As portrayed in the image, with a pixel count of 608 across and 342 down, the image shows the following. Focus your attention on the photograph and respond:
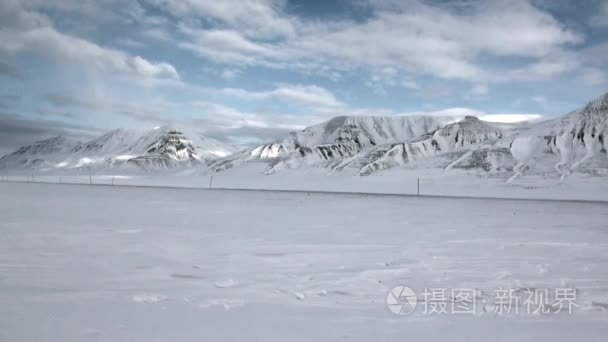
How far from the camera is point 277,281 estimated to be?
6.77m

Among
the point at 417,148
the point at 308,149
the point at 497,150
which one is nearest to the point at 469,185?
the point at 497,150

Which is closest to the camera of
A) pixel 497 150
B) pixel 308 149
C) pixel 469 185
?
pixel 469 185

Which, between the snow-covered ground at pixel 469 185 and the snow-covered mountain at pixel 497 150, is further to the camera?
the snow-covered mountain at pixel 497 150

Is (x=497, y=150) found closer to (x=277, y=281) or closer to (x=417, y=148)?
(x=417, y=148)

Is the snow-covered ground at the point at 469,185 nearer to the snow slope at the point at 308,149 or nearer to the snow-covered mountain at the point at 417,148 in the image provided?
the snow-covered mountain at the point at 417,148

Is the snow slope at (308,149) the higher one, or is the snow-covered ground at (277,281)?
the snow slope at (308,149)

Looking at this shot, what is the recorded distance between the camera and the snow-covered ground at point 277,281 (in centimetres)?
473

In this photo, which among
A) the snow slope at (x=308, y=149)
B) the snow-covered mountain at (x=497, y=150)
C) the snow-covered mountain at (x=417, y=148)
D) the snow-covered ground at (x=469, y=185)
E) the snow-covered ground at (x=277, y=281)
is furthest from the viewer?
the snow slope at (x=308, y=149)

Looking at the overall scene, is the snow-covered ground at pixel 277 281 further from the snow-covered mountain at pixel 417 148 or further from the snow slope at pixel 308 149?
the snow slope at pixel 308 149

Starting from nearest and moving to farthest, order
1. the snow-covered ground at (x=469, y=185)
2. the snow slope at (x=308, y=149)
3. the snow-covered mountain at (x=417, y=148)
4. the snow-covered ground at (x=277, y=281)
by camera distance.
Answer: the snow-covered ground at (x=277, y=281)
the snow-covered ground at (x=469, y=185)
the snow-covered mountain at (x=417, y=148)
the snow slope at (x=308, y=149)

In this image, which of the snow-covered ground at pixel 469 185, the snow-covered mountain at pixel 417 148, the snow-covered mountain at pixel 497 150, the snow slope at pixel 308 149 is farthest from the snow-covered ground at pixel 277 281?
the snow slope at pixel 308 149

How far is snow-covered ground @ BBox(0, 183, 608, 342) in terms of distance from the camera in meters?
4.73

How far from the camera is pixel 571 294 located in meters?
6.09

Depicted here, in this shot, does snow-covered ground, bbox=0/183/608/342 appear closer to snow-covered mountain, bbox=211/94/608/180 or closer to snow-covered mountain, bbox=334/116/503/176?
snow-covered mountain, bbox=211/94/608/180
